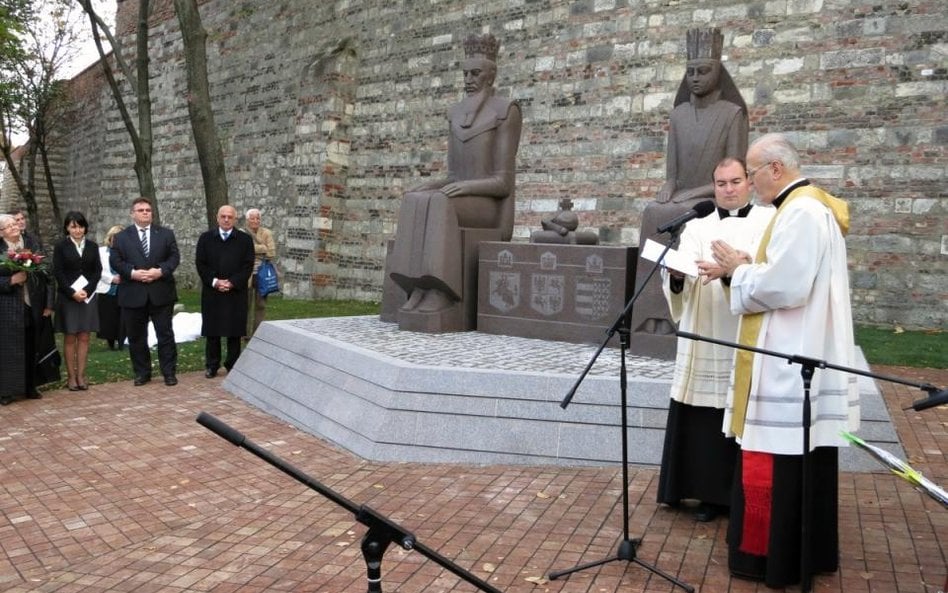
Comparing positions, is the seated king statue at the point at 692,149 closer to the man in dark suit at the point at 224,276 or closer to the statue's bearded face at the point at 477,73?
the statue's bearded face at the point at 477,73

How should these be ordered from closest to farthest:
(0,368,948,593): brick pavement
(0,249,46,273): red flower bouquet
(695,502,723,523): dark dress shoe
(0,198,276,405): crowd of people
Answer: (0,368,948,593): brick pavement < (695,502,723,523): dark dress shoe < (0,249,46,273): red flower bouquet < (0,198,276,405): crowd of people

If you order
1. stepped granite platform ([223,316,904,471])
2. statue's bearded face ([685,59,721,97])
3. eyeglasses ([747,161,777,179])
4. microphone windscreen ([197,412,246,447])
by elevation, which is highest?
statue's bearded face ([685,59,721,97])

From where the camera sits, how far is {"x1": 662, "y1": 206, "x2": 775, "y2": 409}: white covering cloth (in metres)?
4.91

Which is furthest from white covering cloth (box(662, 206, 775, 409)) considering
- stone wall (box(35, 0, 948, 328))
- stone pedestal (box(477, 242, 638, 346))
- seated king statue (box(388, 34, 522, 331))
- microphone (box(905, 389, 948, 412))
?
stone wall (box(35, 0, 948, 328))

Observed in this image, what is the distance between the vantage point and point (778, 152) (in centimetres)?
410

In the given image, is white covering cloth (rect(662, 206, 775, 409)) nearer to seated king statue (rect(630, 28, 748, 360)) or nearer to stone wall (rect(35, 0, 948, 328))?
seated king statue (rect(630, 28, 748, 360))

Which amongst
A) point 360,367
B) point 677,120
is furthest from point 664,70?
point 360,367

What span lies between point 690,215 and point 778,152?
498mm

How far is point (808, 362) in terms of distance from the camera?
11.1ft

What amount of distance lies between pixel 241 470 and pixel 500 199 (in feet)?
15.7

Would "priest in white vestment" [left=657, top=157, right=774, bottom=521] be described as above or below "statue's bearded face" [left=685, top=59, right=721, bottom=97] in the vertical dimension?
below

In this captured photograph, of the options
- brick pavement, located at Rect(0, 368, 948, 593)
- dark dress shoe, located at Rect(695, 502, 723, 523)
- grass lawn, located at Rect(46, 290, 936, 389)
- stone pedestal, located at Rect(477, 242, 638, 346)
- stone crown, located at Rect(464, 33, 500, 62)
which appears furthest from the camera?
grass lawn, located at Rect(46, 290, 936, 389)

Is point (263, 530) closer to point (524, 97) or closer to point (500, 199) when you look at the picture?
point (500, 199)

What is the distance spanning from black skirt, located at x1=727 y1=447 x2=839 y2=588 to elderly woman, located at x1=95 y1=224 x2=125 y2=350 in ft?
32.9
